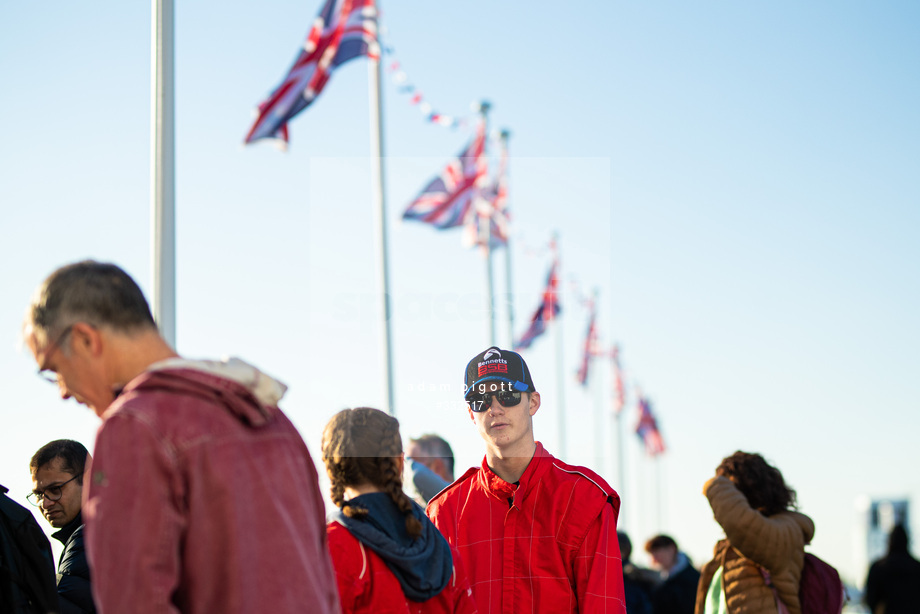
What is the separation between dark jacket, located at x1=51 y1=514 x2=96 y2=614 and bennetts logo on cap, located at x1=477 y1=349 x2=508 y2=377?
6.52ft

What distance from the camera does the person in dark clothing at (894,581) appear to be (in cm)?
823

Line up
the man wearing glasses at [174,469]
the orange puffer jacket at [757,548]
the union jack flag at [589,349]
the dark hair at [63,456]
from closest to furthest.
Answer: the man wearing glasses at [174,469] → the dark hair at [63,456] → the orange puffer jacket at [757,548] → the union jack flag at [589,349]

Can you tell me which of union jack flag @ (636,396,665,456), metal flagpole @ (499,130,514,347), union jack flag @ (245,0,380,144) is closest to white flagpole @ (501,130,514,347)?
metal flagpole @ (499,130,514,347)

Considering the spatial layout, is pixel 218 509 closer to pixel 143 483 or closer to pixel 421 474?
pixel 143 483

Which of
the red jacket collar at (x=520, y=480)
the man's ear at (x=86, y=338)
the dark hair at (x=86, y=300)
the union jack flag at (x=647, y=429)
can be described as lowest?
the union jack flag at (x=647, y=429)

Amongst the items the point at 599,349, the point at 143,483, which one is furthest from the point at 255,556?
the point at 599,349

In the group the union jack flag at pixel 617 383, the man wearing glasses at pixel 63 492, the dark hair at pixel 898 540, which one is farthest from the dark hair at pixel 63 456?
the union jack flag at pixel 617 383

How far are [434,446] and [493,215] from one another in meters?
8.73

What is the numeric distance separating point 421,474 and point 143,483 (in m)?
3.45

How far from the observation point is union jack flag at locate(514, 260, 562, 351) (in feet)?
59.5

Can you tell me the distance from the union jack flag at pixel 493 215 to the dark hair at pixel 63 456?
9.11m

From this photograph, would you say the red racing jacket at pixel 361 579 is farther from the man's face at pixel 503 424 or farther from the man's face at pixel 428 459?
the man's face at pixel 428 459

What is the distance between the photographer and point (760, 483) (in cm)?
526

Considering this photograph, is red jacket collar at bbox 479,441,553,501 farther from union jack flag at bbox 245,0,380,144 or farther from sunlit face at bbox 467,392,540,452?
union jack flag at bbox 245,0,380,144
